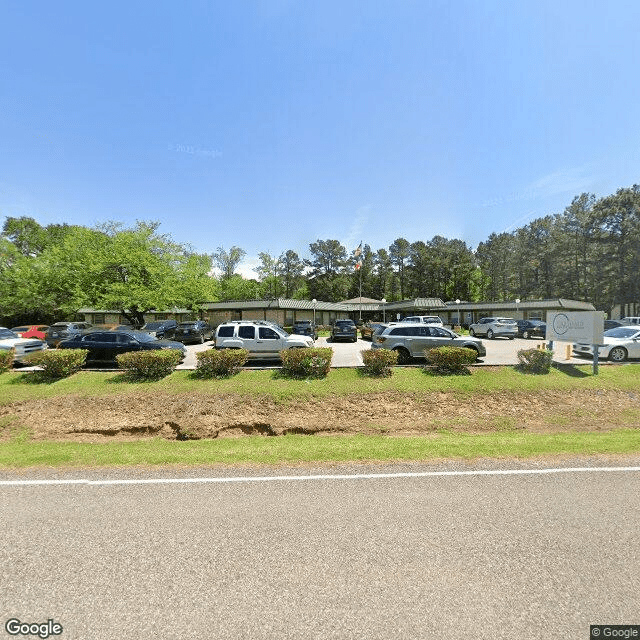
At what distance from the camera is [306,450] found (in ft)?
21.2

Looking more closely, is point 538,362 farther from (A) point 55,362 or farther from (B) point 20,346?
(B) point 20,346

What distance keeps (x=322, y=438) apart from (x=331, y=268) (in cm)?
7449

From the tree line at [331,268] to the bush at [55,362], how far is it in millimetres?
15867

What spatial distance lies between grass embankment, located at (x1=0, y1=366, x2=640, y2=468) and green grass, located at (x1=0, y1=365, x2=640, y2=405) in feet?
0.11

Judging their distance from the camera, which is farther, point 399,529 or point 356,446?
point 356,446

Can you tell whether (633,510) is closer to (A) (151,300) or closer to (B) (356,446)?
(B) (356,446)

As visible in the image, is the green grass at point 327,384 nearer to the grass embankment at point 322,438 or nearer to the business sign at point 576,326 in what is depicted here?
the grass embankment at point 322,438

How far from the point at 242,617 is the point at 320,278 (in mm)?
76763

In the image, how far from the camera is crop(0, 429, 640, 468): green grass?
19.6 ft

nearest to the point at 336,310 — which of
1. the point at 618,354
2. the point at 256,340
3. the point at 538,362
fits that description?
the point at 256,340

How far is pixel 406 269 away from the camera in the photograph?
7944 cm

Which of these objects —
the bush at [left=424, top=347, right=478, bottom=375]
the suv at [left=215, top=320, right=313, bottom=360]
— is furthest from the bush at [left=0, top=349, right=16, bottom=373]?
the bush at [left=424, top=347, right=478, bottom=375]

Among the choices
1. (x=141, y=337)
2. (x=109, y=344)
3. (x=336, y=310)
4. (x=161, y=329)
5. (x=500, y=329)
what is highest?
(x=336, y=310)

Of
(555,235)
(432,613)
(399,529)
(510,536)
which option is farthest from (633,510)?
(555,235)
